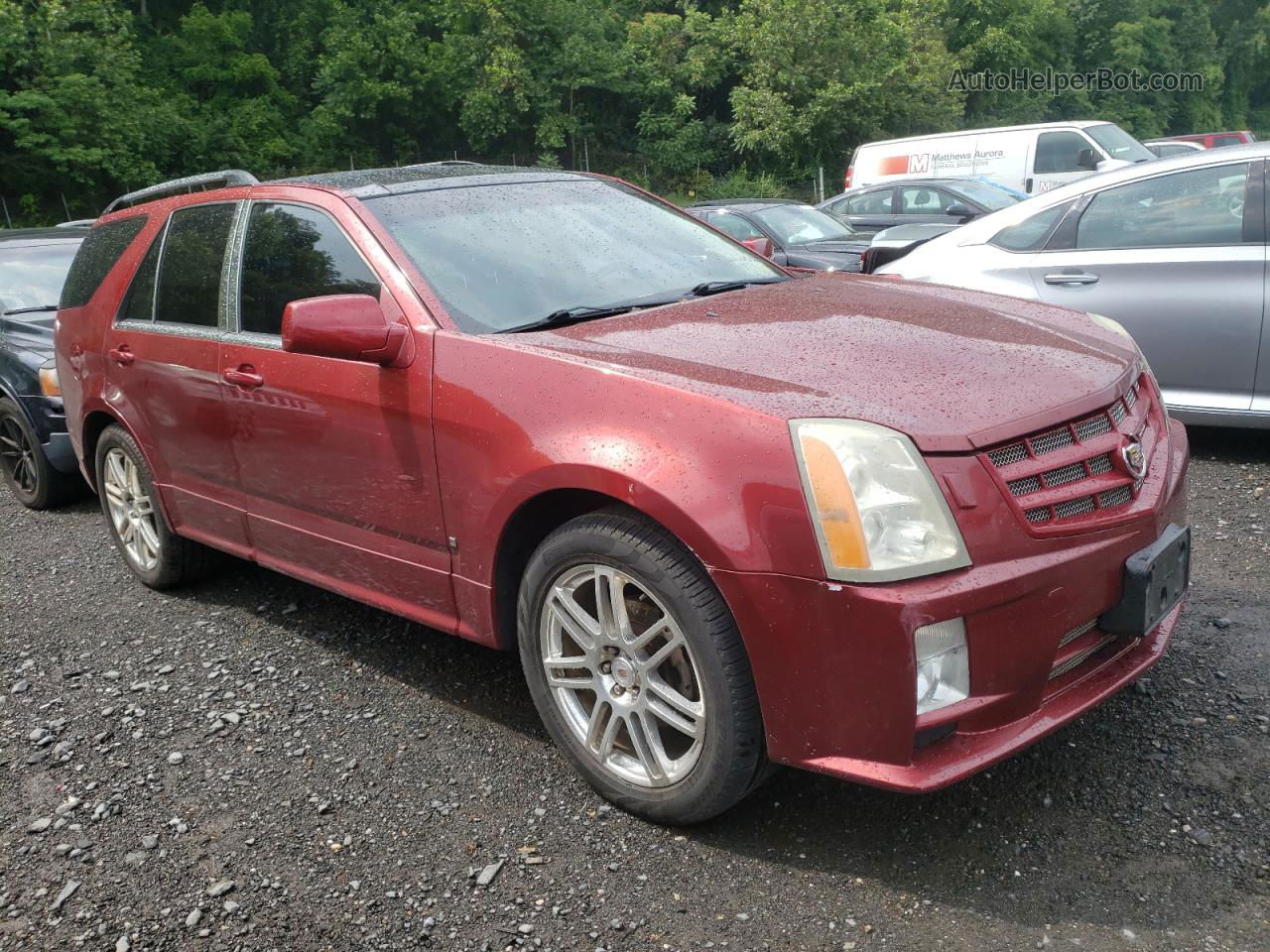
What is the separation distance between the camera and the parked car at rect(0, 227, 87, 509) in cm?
647

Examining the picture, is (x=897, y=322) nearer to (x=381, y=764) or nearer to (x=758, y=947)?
(x=758, y=947)

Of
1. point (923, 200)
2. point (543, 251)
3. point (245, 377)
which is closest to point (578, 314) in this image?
point (543, 251)

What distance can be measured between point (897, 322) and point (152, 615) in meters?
3.30

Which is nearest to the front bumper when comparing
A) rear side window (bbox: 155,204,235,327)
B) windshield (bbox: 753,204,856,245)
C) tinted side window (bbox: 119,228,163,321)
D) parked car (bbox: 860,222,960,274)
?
rear side window (bbox: 155,204,235,327)

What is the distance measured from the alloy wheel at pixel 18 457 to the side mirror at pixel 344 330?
4.25m

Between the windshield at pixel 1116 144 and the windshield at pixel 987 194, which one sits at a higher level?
the windshield at pixel 1116 144

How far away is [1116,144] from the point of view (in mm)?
17250

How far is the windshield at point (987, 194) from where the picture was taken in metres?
14.4

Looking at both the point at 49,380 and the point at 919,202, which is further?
the point at 919,202

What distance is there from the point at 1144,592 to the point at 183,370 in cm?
329

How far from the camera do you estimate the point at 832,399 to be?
2.61 metres

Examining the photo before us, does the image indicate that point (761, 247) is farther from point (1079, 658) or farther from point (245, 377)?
point (1079, 658)

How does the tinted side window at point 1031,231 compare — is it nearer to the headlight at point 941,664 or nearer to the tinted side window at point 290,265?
the tinted side window at point 290,265

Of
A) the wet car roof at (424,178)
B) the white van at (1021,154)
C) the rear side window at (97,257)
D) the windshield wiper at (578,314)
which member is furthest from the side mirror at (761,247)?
the white van at (1021,154)
